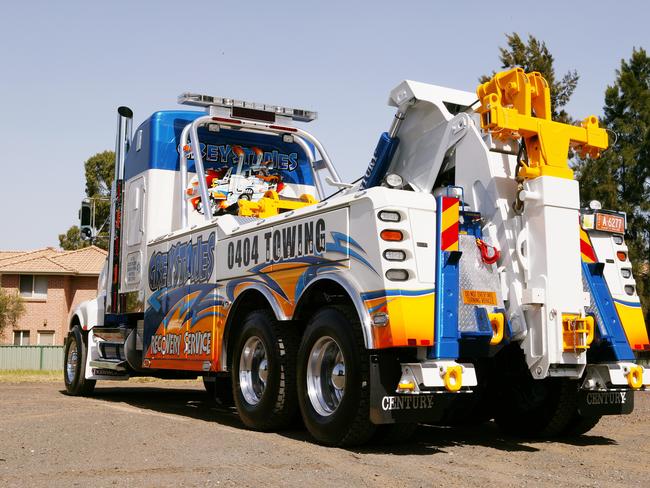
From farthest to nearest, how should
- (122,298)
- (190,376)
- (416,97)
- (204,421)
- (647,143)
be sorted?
(647,143) < (122,298) < (190,376) < (204,421) < (416,97)

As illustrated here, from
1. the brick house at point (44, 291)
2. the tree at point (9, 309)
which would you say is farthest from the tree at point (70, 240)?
the tree at point (9, 309)

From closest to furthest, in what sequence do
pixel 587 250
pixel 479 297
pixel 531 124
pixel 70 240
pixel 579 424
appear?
pixel 479 297 → pixel 531 124 → pixel 587 250 → pixel 579 424 → pixel 70 240

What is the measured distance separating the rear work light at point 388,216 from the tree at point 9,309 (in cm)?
3405

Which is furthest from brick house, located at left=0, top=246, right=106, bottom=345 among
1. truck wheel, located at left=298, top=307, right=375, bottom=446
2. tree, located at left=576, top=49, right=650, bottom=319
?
truck wheel, located at left=298, top=307, right=375, bottom=446

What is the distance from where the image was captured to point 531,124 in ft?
24.5

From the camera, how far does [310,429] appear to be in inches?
293

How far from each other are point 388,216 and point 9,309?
34.4 m

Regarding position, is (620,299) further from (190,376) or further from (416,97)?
(190,376)

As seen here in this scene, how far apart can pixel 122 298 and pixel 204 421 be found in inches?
132

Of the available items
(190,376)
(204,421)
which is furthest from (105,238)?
(204,421)

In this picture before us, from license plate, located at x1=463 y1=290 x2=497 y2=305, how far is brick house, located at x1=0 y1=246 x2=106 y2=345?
1377 inches

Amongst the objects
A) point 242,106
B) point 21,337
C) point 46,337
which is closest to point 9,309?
point 21,337

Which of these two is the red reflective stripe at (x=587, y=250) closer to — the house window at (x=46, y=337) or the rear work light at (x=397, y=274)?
the rear work light at (x=397, y=274)

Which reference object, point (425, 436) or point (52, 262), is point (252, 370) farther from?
point (52, 262)
